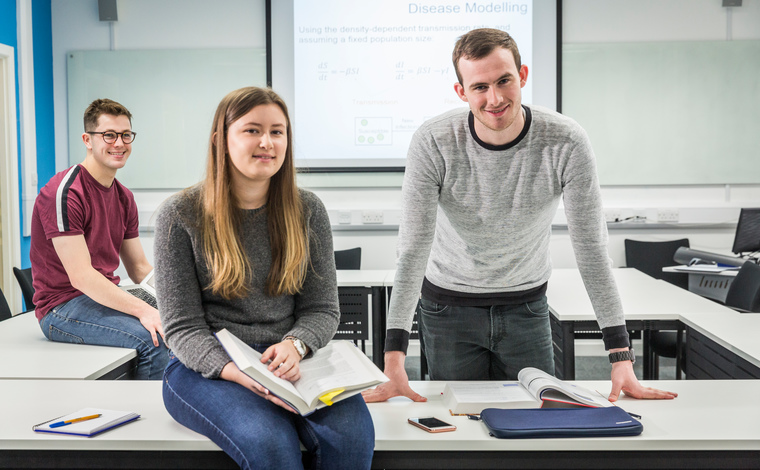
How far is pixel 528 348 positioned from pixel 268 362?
2.54 ft

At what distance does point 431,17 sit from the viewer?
14.5 ft

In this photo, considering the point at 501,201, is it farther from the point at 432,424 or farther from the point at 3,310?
the point at 3,310

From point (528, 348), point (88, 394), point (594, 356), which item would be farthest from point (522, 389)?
point (594, 356)

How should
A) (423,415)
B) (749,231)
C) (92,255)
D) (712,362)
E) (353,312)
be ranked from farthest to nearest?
(749,231) → (353,312) → (92,255) → (712,362) → (423,415)

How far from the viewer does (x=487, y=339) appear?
5.68 ft

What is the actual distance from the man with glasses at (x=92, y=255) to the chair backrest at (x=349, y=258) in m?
1.86

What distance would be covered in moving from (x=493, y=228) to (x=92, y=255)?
163 centimetres

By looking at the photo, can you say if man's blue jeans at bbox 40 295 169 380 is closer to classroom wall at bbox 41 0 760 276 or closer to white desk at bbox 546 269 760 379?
white desk at bbox 546 269 760 379

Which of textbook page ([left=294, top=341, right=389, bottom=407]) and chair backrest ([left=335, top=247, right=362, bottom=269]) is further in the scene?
chair backrest ([left=335, top=247, right=362, bottom=269])

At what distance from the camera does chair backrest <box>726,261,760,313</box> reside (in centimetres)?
290

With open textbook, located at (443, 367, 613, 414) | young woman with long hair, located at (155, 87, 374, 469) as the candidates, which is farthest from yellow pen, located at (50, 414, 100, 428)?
open textbook, located at (443, 367, 613, 414)

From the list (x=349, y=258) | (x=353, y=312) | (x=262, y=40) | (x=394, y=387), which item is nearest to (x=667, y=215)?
(x=349, y=258)

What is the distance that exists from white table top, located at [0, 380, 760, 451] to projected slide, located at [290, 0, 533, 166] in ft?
10.4

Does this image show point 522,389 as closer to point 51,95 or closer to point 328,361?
point 328,361
